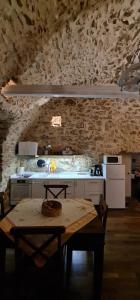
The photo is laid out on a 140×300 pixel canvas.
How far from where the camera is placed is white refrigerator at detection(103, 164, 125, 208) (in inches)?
237

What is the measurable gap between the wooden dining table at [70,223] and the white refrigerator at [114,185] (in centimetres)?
296

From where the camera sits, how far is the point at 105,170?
6047mm

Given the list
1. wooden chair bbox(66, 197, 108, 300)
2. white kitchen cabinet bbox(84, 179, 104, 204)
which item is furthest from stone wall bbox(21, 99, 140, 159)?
wooden chair bbox(66, 197, 108, 300)

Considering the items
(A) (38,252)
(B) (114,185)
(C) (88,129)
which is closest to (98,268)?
(A) (38,252)

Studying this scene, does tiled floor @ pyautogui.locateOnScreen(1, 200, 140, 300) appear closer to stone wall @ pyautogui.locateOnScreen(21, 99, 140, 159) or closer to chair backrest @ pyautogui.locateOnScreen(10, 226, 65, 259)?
chair backrest @ pyautogui.locateOnScreen(10, 226, 65, 259)

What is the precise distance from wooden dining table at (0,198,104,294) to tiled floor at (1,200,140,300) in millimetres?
371

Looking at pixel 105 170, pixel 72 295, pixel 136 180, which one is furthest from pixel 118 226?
pixel 136 180

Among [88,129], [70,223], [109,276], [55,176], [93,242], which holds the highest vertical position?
[88,129]

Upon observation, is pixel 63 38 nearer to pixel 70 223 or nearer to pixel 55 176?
pixel 70 223

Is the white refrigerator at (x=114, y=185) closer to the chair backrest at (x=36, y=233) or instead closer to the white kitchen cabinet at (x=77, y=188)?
the white kitchen cabinet at (x=77, y=188)

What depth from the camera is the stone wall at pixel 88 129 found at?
6660mm

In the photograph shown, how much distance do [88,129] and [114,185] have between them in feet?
5.86

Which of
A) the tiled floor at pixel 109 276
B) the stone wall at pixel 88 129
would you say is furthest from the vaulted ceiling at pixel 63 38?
the tiled floor at pixel 109 276

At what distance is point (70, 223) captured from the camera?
2453mm
